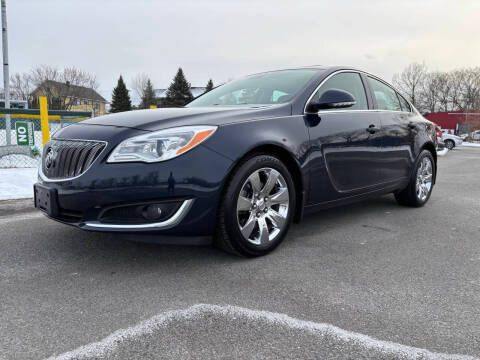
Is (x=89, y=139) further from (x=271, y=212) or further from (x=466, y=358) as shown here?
(x=466, y=358)

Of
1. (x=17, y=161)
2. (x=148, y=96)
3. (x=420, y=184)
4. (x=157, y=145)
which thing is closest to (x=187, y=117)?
(x=157, y=145)

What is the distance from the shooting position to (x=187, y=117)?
9.26 feet

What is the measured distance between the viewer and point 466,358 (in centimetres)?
178

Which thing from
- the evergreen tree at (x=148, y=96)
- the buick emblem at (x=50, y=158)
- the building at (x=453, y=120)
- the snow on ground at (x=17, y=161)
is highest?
the evergreen tree at (x=148, y=96)

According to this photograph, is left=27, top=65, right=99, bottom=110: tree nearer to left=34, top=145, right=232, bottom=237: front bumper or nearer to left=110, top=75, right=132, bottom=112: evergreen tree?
left=110, top=75, right=132, bottom=112: evergreen tree

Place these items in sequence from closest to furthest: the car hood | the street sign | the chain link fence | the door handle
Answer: the car hood
the door handle
the chain link fence
the street sign

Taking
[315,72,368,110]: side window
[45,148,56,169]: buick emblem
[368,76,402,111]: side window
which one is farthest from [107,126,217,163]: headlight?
[368,76,402,111]: side window

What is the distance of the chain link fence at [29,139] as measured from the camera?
7945 mm

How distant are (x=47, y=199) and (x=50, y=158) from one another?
13.7 inches

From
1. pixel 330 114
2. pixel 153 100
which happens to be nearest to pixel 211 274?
pixel 330 114

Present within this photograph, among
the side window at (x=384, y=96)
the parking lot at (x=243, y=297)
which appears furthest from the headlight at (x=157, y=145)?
the side window at (x=384, y=96)

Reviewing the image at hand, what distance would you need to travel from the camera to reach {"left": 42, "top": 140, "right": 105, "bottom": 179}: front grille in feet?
8.53

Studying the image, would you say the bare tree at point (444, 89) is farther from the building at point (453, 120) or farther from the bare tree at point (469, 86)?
the building at point (453, 120)

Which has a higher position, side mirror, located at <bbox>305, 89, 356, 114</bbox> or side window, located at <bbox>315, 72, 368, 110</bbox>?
side window, located at <bbox>315, 72, 368, 110</bbox>
